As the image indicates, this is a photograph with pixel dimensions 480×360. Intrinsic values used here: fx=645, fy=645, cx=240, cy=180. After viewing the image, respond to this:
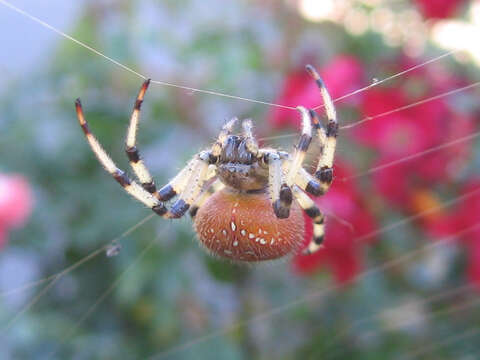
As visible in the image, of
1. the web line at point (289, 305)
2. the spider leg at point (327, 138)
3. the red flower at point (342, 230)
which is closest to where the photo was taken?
the spider leg at point (327, 138)

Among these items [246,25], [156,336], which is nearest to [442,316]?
[156,336]

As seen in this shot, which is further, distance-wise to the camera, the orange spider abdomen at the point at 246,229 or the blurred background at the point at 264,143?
the blurred background at the point at 264,143

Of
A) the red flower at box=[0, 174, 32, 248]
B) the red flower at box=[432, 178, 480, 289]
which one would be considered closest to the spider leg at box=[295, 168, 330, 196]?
the red flower at box=[432, 178, 480, 289]

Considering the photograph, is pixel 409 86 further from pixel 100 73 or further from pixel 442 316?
pixel 100 73

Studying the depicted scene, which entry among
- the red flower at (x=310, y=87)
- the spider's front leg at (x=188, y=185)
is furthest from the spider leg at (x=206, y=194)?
the red flower at (x=310, y=87)

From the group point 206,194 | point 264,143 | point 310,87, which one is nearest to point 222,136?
point 206,194

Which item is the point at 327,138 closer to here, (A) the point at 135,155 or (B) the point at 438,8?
(A) the point at 135,155

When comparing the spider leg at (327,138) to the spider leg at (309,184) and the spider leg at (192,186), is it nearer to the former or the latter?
the spider leg at (309,184)
